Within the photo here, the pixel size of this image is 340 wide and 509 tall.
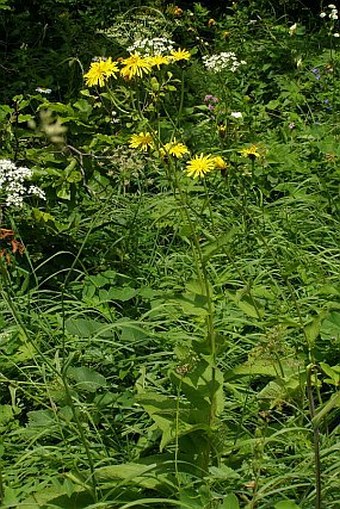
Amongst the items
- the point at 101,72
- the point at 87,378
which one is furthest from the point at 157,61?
the point at 87,378

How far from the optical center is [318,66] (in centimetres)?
505

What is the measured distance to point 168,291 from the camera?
2.98 metres

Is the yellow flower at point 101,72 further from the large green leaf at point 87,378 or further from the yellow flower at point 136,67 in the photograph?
the large green leaf at point 87,378

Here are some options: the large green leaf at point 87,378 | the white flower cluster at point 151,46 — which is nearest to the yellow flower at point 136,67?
the white flower cluster at point 151,46

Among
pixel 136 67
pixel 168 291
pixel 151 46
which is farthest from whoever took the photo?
pixel 168 291

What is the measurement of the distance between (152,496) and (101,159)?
5.51ft

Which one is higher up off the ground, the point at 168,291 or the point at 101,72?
the point at 101,72

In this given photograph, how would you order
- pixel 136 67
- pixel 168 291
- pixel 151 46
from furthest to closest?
pixel 168 291, pixel 151 46, pixel 136 67

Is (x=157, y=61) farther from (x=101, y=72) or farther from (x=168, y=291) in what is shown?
(x=168, y=291)

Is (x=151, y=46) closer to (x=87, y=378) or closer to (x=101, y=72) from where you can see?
(x=101, y=72)

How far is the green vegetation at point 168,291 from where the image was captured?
2059 mm

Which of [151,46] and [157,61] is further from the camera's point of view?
[151,46]

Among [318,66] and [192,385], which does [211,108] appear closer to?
[318,66]

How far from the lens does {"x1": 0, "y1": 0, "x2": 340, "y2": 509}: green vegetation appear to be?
206 centimetres
